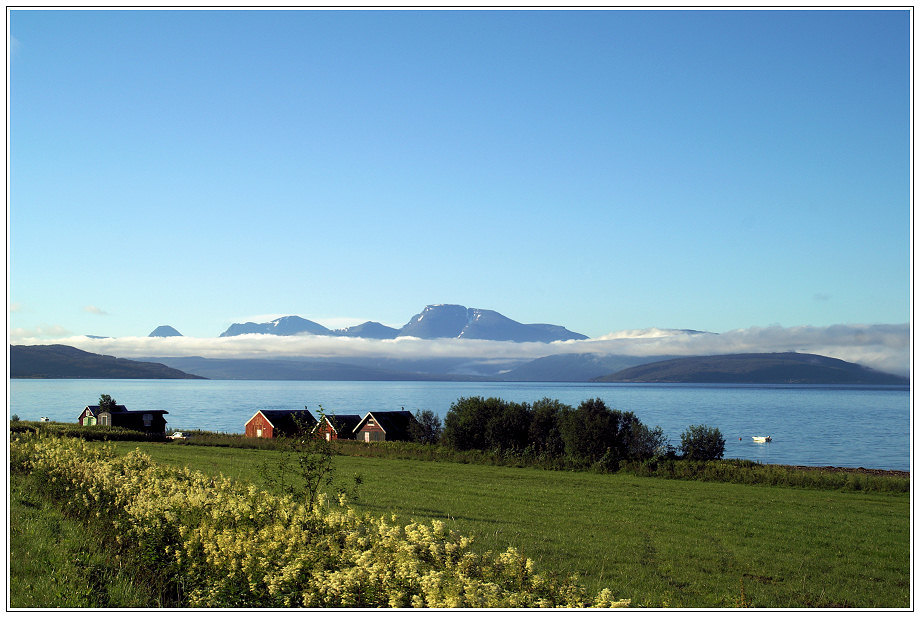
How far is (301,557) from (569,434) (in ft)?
143

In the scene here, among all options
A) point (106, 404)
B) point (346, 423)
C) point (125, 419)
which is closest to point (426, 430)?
point (346, 423)

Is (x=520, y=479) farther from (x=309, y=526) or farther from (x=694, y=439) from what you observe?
(x=309, y=526)

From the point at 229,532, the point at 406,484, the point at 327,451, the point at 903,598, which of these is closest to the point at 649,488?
the point at 406,484

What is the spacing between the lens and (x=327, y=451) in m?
10.4

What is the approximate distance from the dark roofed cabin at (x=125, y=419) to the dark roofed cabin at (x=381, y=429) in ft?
72.6

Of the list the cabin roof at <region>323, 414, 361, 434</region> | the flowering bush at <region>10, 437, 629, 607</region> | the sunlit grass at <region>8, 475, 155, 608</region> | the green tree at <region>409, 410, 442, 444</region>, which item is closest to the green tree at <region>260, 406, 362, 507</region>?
the flowering bush at <region>10, 437, 629, 607</region>

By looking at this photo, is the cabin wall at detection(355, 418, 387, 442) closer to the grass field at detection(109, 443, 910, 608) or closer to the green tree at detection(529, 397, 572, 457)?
the green tree at detection(529, 397, 572, 457)

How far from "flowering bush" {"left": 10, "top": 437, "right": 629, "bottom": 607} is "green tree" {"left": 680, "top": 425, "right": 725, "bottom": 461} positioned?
44706 millimetres

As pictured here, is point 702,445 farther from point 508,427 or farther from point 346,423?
point 346,423

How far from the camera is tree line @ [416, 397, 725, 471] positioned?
45750 mm

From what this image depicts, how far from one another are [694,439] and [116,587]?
156 feet

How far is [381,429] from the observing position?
6581 cm

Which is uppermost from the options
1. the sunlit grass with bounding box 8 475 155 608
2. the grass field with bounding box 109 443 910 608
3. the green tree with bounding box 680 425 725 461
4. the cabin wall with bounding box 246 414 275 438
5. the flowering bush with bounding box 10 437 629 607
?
the flowering bush with bounding box 10 437 629 607

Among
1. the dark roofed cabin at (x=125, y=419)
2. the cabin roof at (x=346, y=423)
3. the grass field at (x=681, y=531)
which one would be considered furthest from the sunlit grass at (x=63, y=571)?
the dark roofed cabin at (x=125, y=419)
